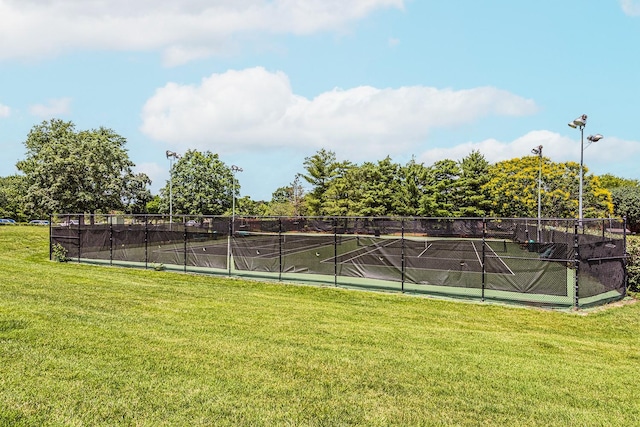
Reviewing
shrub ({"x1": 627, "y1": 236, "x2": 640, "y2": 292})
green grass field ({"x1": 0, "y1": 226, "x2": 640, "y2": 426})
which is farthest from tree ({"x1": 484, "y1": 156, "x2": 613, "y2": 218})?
green grass field ({"x1": 0, "y1": 226, "x2": 640, "y2": 426})

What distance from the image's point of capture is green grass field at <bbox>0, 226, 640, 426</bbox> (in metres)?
4.48

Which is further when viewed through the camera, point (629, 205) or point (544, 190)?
point (629, 205)

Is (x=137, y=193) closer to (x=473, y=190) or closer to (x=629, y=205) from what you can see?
(x=473, y=190)

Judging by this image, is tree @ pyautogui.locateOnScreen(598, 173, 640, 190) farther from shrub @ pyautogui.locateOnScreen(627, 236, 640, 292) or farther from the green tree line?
shrub @ pyautogui.locateOnScreen(627, 236, 640, 292)

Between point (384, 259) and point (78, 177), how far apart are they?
1535 inches

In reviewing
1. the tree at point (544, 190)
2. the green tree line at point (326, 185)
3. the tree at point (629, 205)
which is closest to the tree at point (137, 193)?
the green tree line at point (326, 185)

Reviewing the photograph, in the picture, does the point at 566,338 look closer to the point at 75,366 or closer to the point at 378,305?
the point at 378,305

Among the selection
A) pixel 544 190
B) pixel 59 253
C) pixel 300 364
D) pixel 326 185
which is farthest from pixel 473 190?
pixel 300 364

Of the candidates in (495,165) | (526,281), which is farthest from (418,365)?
(495,165)

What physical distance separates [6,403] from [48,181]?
148 ft

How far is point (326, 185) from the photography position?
192 ft

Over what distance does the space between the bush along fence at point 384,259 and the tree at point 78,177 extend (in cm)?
2536

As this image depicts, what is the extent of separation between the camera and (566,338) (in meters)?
8.43

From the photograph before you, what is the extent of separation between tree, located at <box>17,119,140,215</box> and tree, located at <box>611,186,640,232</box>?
6724cm
